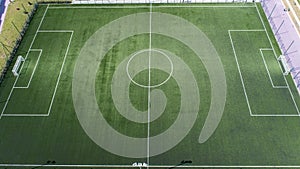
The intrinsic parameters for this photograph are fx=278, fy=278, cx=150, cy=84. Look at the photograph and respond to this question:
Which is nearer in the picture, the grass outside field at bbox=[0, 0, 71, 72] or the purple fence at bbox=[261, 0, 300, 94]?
the purple fence at bbox=[261, 0, 300, 94]

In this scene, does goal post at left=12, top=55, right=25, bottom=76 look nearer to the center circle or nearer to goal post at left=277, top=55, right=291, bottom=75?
the center circle

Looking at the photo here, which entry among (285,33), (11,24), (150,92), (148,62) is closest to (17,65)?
(11,24)

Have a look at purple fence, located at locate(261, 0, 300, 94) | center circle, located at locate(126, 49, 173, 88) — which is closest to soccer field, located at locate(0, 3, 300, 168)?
center circle, located at locate(126, 49, 173, 88)

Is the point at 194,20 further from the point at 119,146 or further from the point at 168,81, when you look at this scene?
the point at 119,146

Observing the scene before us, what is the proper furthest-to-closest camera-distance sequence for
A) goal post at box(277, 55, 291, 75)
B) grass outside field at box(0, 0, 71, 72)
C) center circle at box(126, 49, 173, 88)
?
grass outside field at box(0, 0, 71, 72) → center circle at box(126, 49, 173, 88) → goal post at box(277, 55, 291, 75)

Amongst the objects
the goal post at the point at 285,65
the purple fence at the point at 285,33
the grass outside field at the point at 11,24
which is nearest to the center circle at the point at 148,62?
the goal post at the point at 285,65

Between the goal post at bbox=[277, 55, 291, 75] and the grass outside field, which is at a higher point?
the grass outside field

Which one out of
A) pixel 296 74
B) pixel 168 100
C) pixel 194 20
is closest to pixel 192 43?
pixel 194 20
